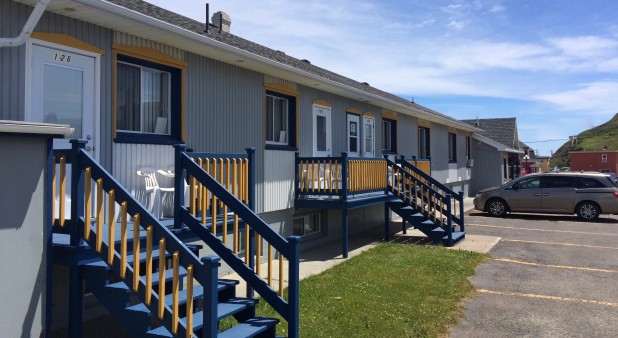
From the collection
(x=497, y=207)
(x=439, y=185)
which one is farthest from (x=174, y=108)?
(x=497, y=207)

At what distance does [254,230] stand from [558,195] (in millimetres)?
14432

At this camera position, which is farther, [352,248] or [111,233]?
[352,248]

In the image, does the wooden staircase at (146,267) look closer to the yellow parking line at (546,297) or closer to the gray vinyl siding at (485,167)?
the yellow parking line at (546,297)

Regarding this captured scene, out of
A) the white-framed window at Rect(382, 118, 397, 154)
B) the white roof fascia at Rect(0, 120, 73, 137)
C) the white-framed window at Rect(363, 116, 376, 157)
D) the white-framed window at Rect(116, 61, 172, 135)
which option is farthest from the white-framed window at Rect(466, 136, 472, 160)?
the white roof fascia at Rect(0, 120, 73, 137)

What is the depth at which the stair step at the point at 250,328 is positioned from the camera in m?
4.43

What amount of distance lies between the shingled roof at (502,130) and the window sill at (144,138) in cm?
2727

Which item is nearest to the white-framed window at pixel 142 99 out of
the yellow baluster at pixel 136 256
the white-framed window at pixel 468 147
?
the yellow baluster at pixel 136 256

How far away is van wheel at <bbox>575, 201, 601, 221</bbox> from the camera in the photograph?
51.6ft

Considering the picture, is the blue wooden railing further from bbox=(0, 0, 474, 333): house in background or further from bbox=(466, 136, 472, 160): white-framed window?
bbox=(466, 136, 472, 160): white-framed window

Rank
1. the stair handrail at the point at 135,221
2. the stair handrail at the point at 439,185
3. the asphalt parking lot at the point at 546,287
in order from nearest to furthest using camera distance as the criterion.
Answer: the stair handrail at the point at 135,221 < the asphalt parking lot at the point at 546,287 < the stair handrail at the point at 439,185

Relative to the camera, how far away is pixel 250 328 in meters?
4.64

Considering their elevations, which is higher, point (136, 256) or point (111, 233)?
point (111, 233)

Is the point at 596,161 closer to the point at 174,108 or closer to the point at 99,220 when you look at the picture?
the point at 174,108

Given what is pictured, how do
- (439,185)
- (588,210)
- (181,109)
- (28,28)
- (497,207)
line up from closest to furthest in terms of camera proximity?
(28,28) < (181,109) < (439,185) < (588,210) < (497,207)
